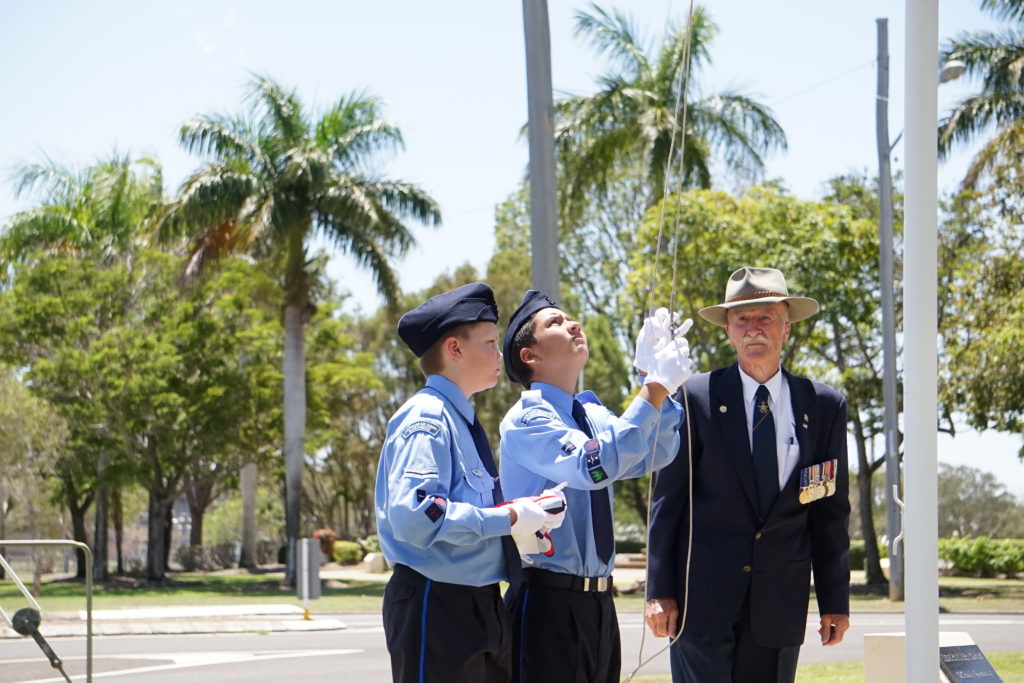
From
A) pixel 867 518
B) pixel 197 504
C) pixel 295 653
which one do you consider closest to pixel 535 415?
pixel 295 653

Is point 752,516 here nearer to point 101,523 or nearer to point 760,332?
point 760,332

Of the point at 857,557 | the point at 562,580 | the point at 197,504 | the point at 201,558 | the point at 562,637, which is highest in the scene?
the point at 562,580

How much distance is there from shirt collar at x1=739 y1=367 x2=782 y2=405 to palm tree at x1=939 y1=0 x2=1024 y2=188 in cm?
1966

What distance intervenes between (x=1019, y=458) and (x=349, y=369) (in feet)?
66.8

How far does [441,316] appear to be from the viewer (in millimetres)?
3814

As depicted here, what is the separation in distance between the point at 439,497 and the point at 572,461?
1.51 ft

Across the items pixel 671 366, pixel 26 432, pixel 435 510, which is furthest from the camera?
pixel 26 432

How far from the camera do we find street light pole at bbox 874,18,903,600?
67.9 feet

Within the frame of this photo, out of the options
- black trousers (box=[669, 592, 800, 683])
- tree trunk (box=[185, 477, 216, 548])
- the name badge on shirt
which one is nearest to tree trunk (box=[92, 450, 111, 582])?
tree trunk (box=[185, 477, 216, 548])

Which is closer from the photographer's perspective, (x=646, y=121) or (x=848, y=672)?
(x=848, y=672)

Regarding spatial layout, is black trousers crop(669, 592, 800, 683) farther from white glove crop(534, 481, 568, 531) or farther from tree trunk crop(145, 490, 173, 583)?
tree trunk crop(145, 490, 173, 583)

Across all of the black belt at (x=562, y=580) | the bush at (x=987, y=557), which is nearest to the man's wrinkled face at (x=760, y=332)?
the black belt at (x=562, y=580)

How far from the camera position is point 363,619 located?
1884cm

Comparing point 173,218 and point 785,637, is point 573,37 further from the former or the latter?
point 785,637
